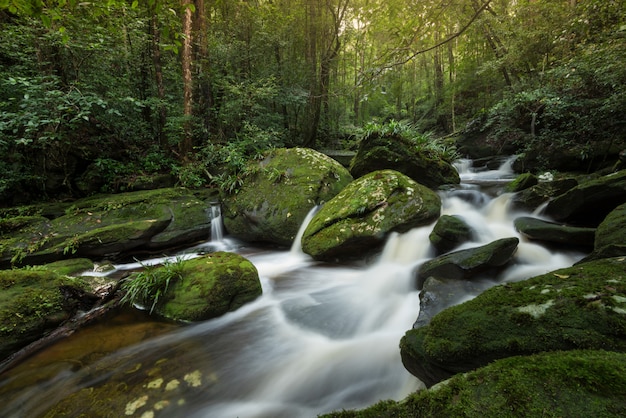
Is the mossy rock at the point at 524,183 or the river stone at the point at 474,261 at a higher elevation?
the mossy rock at the point at 524,183

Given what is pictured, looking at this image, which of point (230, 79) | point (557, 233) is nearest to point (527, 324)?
point (557, 233)

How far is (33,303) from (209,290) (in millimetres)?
1999

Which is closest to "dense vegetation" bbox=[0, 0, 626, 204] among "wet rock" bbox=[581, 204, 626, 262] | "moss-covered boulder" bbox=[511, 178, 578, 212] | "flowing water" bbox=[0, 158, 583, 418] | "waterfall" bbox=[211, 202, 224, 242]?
"waterfall" bbox=[211, 202, 224, 242]

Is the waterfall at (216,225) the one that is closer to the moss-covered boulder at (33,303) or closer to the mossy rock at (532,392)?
the moss-covered boulder at (33,303)

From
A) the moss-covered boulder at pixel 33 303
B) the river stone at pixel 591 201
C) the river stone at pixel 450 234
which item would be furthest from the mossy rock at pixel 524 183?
the moss-covered boulder at pixel 33 303

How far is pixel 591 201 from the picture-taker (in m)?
4.38

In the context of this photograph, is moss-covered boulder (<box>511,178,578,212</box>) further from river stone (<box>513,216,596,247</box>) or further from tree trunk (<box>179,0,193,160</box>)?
tree trunk (<box>179,0,193,160</box>)

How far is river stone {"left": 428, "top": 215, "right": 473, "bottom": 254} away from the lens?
467cm

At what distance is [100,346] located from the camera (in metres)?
3.30

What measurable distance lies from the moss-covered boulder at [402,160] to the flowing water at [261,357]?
303 cm

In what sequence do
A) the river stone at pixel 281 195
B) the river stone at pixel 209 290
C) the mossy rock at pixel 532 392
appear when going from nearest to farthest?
1. the mossy rock at pixel 532 392
2. the river stone at pixel 209 290
3. the river stone at pixel 281 195

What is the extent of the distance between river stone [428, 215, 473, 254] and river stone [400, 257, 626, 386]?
94.1 inches

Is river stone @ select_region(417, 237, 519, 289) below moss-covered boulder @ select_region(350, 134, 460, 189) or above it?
below

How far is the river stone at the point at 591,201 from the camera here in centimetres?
420
